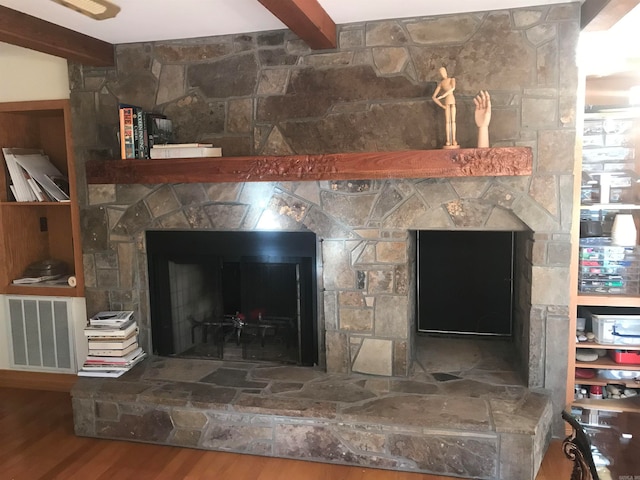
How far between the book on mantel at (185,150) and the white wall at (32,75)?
84cm

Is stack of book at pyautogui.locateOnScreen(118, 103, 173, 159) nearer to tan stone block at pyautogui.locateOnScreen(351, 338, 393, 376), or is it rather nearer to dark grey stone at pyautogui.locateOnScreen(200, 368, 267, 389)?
dark grey stone at pyautogui.locateOnScreen(200, 368, 267, 389)

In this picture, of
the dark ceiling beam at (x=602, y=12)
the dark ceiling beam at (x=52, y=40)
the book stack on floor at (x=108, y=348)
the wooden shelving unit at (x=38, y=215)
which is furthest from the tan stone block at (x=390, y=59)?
the book stack on floor at (x=108, y=348)

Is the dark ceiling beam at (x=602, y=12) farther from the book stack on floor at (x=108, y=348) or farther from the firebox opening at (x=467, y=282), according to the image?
the book stack on floor at (x=108, y=348)

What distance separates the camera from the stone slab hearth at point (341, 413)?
2.33 metres

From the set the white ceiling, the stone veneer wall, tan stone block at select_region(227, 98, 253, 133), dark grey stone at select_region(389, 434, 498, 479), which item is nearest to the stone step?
dark grey stone at select_region(389, 434, 498, 479)

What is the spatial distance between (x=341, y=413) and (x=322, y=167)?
1.17 m

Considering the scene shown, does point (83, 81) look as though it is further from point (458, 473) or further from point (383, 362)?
point (458, 473)

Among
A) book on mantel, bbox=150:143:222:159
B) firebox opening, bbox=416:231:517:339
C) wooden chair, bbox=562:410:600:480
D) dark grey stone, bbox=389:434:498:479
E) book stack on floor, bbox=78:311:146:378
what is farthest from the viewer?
firebox opening, bbox=416:231:517:339

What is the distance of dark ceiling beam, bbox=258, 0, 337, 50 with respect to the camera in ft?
6.73

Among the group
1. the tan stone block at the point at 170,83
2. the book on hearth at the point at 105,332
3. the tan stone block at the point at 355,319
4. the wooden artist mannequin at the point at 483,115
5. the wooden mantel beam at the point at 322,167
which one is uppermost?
the tan stone block at the point at 170,83

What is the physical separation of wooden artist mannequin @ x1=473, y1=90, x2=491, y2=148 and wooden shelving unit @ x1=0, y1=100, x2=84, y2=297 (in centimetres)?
233

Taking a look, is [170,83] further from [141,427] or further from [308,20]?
Result: [141,427]

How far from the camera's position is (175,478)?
7.89 ft

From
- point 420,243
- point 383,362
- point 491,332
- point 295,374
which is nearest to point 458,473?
point 383,362
